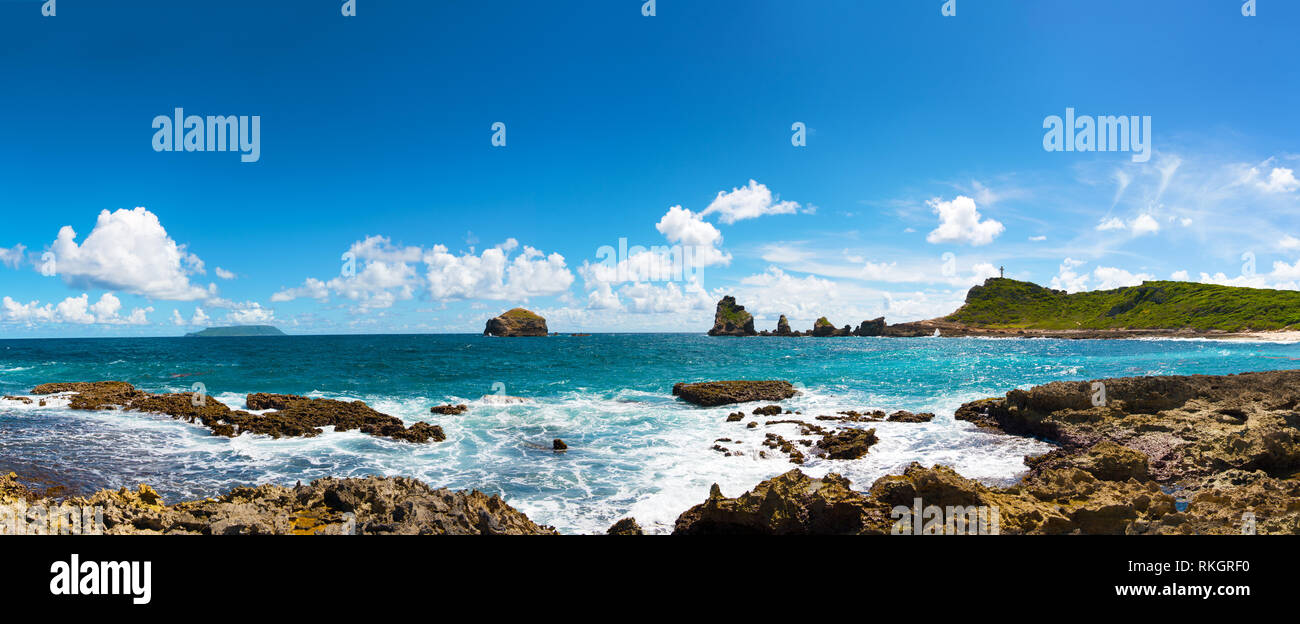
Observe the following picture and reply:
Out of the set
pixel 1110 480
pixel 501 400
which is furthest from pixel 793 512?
pixel 501 400

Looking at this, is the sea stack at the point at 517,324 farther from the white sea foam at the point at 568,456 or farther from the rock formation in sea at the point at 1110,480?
the rock formation in sea at the point at 1110,480

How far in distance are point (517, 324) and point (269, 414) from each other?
16364 cm

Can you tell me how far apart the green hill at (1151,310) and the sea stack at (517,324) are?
152136 millimetres

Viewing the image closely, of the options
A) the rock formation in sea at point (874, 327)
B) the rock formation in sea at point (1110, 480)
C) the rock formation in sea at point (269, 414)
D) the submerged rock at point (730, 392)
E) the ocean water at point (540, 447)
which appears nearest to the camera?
the rock formation in sea at point (1110, 480)

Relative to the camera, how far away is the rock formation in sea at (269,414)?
23938mm

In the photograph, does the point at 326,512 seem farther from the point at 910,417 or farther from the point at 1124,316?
the point at 1124,316

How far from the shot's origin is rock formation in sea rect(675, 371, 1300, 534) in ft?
30.4

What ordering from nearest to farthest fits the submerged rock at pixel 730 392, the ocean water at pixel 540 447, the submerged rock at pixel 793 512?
1. the submerged rock at pixel 793 512
2. the ocean water at pixel 540 447
3. the submerged rock at pixel 730 392

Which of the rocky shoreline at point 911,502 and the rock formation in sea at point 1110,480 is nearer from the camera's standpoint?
the rocky shoreline at point 911,502

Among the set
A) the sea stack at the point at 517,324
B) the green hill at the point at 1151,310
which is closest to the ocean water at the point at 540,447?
the green hill at the point at 1151,310
